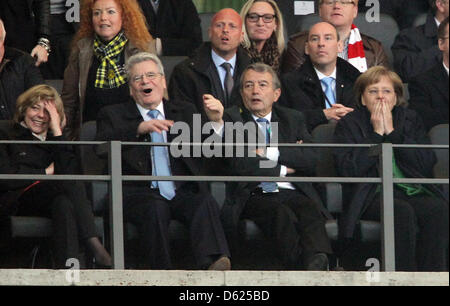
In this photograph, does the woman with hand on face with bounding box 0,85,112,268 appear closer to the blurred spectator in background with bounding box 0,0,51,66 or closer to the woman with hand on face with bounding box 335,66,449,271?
the blurred spectator in background with bounding box 0,0,51,66

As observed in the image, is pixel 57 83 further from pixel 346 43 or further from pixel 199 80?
pixel 346 43

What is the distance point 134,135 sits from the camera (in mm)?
9891

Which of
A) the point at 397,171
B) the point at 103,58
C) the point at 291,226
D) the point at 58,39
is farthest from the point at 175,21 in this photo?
the point at 291,226

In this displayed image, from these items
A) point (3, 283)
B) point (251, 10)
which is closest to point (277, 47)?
point (251, 10)

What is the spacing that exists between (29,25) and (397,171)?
271 centimetres

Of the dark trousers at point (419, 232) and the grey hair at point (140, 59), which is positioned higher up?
the grey hair at point (140, 59)

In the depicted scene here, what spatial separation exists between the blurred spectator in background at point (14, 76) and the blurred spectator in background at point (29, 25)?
34 cm

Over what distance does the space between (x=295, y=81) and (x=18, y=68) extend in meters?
1.72

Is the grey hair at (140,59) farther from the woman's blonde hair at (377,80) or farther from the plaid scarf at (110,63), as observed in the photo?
the woman's blonde hair at (377,80)

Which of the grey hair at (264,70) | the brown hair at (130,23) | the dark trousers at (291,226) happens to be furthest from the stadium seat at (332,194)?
the brown hair at (130,23)

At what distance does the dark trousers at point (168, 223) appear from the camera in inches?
374

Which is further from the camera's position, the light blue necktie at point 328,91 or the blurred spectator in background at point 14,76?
the light blue necktie at point 328,91
